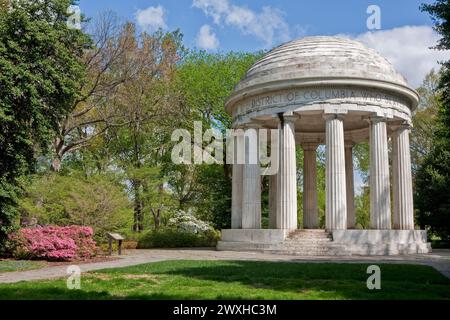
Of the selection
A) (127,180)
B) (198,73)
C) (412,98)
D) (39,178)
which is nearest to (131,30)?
(198,73)

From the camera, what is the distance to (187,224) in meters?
44.6

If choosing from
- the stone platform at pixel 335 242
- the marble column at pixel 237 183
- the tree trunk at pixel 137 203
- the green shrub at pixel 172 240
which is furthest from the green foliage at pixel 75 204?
the tree trunk at pixel 137 203

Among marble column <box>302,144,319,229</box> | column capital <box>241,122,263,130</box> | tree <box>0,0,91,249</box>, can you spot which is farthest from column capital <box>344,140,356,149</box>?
tree <box>0,0,91,249</box>

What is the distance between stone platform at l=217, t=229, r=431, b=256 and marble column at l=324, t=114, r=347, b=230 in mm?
911

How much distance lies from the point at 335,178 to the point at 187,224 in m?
19.0

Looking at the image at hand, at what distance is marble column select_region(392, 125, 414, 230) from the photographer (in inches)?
1276

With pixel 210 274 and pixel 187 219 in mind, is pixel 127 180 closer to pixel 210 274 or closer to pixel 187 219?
pixel 187 219

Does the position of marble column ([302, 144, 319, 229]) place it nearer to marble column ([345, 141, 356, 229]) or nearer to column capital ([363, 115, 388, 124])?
marble column ([345, 141, 356, 229])

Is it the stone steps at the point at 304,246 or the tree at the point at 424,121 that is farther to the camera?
the tree at the point at 424,121

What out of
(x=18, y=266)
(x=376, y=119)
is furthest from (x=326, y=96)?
(x=18, y=266)

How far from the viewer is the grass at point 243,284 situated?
11867mm

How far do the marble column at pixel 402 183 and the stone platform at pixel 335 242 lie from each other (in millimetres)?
1939

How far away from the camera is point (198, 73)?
49.3 meters

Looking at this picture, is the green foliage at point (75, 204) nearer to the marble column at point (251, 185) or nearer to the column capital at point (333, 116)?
the marble column at point (251, 185)
